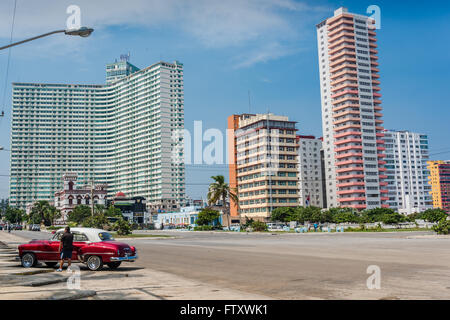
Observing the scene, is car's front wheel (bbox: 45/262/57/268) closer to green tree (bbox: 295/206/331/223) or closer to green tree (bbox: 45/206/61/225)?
green tree (bbox: 295/206/331/223)

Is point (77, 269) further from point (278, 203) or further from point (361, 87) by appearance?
point (361, 87)

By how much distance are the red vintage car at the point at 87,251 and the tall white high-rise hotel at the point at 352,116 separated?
408ft

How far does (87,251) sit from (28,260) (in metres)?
3.06

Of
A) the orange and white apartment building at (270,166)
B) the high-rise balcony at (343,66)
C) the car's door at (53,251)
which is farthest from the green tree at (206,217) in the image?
the high-rise balcony at (343,66)

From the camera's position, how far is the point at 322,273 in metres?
13.8

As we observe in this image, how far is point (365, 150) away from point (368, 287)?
440 ft

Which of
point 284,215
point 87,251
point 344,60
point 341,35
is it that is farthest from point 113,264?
point 341,35

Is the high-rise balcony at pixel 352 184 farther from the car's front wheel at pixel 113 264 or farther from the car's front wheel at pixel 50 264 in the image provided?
the car's front wheel at pixel 50 264

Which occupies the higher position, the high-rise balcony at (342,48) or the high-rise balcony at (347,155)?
the high-rise balcony at (342,48)

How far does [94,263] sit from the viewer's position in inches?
607

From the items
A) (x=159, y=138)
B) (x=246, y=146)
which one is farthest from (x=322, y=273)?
(x=159, y=138)

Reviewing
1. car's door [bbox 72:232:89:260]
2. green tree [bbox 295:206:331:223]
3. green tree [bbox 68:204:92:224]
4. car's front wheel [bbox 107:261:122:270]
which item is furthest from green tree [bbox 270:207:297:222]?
car's door [bbox 72:232:89:260]

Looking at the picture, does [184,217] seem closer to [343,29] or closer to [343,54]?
[343,54]

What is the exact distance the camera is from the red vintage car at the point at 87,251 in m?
15.3
